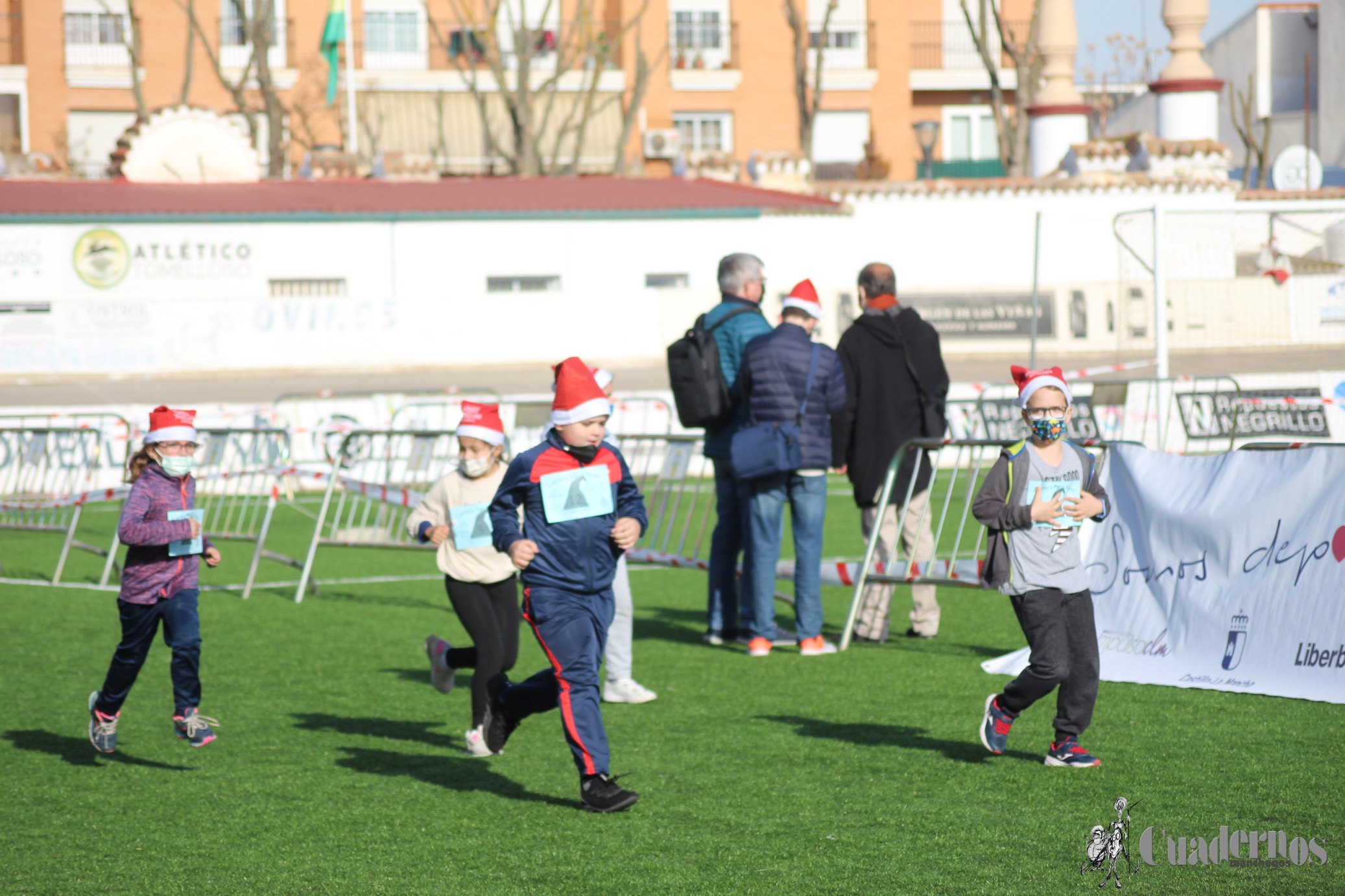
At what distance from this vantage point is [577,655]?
6055 millimetres

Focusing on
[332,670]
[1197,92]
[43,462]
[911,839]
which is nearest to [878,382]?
[332,670]

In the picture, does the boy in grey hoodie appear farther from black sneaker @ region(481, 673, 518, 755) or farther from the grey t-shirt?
black sneaker @ region(481, 673, 518, 755)

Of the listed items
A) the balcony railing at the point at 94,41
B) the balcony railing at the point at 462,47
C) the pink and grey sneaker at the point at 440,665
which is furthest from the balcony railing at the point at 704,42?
the pink and grey sneaker at the point at 440,665

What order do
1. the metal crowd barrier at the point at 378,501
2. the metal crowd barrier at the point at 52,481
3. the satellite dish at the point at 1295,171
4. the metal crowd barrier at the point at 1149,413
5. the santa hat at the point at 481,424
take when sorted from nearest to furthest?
the santa hat at the point at 481,424, the metal crowd barrier at the point at 378,501, the metal crowd barrier at the point at 52,481, the metal crowd barrier at the point at 1149,413, the satellite dish at the point at 1295,171

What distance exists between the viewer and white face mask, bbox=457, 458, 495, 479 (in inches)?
297

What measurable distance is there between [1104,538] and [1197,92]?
32224 mm

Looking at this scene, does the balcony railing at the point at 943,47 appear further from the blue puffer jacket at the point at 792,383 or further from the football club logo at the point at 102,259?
the blue puffer jacket at the point at 792,383

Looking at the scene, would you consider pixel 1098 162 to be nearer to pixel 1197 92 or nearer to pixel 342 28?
pixel 1197 92

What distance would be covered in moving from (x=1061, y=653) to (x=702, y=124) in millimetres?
49903

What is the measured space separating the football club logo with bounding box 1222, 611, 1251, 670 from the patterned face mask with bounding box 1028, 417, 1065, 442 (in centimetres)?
220

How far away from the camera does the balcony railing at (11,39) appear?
52.1 metres

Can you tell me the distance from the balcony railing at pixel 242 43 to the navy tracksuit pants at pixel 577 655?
50.0 m

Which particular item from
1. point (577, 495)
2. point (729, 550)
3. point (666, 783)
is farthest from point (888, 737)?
point (729, 550)

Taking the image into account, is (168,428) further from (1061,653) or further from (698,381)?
(1061,653)
